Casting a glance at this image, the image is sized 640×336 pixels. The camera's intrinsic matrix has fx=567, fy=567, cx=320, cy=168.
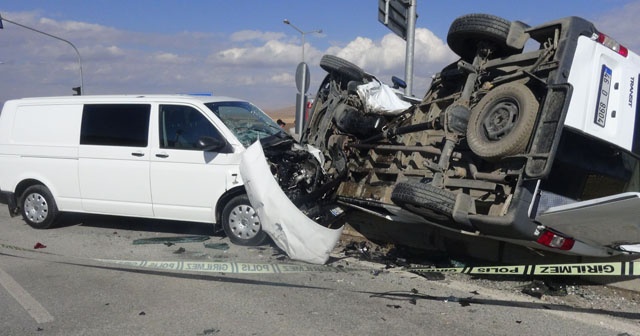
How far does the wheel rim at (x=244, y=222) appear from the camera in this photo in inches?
265

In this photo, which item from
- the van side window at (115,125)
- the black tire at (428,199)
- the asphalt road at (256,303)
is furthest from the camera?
the van side window at (115,125)

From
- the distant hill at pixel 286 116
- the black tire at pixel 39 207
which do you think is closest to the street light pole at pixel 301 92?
the distant hill at pixel 286 116

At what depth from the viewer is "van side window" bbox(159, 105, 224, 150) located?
6.95 m

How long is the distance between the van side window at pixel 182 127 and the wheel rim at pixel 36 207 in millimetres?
2223

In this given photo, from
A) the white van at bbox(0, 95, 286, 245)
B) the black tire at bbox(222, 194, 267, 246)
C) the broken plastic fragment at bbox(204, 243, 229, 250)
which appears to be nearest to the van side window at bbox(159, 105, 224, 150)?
the white van at bbox(0, 95, 286, 245)

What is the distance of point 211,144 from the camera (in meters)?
6.69

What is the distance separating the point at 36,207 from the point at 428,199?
5890mm

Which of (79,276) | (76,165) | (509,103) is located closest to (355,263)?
(509,103)

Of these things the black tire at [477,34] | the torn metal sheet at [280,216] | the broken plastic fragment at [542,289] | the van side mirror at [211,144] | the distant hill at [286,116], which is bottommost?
the broken plastic fragment at [542,289]

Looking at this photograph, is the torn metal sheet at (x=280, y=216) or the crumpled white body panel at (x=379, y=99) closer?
the torn metal sheet at (x=280, y=216)

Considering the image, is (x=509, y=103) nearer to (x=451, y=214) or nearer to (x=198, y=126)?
(x=451, y=214)

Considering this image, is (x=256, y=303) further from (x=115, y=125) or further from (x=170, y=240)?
(x=115, y=125)

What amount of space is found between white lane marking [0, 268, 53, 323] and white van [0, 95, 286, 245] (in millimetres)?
1921

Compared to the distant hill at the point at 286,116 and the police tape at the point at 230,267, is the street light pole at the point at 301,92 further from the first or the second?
the police tape at the point at 230,267
